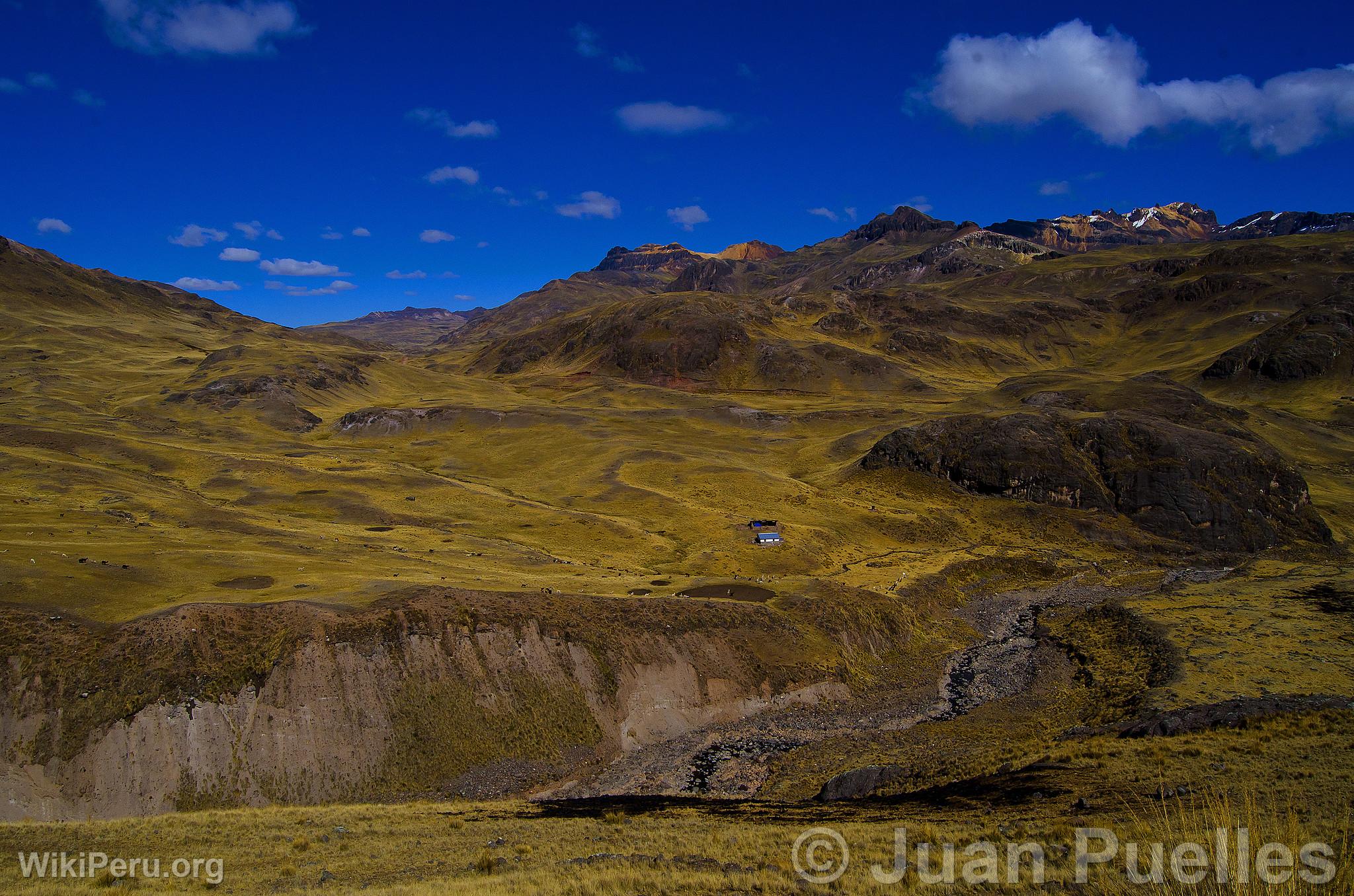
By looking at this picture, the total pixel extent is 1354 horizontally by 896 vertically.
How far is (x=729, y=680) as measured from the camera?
50031 millimetres

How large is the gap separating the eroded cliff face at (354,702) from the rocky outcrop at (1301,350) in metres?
190

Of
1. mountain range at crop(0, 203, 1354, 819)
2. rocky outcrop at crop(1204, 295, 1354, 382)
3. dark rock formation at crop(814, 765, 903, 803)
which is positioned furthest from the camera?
rocky outcrop at crop(1204, 295, 1354, 382)

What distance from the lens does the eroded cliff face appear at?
3462 centimetres

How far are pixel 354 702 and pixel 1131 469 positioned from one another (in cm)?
9692

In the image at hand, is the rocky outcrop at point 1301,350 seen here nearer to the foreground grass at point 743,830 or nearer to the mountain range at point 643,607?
the mountain range at point 643,607

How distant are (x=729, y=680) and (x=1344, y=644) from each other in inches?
1791

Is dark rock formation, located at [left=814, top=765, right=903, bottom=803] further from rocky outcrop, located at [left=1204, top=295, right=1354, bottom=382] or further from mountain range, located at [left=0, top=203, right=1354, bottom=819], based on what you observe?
rocky outcrop, located at [left=1204, top=295, right=1354, bottom=382]

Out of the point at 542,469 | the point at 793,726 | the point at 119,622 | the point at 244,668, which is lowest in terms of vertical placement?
the point at 793,726

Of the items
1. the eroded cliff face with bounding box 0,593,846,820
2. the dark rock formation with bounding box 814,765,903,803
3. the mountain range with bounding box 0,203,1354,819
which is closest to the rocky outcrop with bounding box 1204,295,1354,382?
the mountain range with bounding box 0,203,1354,819

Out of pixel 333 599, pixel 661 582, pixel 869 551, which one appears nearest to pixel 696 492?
pixel 869 551

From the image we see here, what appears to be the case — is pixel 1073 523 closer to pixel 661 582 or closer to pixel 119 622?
pixel 661 582

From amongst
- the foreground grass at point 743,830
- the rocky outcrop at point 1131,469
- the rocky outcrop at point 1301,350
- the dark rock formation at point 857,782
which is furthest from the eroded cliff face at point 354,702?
the rocky outcrop at point 1301,350

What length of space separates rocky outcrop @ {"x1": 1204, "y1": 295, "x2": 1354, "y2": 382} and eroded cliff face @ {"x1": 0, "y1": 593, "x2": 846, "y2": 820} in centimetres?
19027

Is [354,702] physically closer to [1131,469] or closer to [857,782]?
[857,782]
